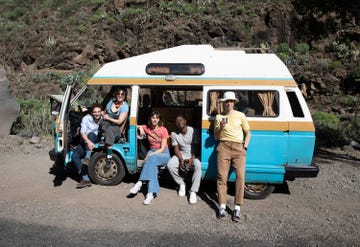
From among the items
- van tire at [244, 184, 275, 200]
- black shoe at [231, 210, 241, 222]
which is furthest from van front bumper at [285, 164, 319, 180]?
black shoe at [231, 210, 241, 222]

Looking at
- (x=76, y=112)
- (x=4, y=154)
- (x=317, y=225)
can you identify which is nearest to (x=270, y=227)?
(x=317, y=225)

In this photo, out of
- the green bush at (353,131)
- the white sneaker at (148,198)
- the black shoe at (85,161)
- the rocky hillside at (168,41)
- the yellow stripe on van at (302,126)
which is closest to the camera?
the yellow stripe on van at (302,126)

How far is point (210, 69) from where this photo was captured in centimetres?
673

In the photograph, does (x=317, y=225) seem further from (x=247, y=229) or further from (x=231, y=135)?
(x=231, y=135)

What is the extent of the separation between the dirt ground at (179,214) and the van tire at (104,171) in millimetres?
149

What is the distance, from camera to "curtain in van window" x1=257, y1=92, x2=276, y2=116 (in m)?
6.57

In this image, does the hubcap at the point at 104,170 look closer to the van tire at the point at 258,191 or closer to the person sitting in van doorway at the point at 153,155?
the person sitting in van doorway at the point at 153,155

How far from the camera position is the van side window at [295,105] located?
6551mm

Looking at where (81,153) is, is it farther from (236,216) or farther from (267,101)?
(267,101)

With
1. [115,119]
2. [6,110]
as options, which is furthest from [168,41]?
[115,119]

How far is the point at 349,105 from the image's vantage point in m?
19.7

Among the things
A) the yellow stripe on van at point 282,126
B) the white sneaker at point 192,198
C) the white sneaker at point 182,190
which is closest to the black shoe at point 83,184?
the white sneaker at point 182,190

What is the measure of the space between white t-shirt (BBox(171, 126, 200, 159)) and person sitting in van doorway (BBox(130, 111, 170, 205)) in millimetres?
184

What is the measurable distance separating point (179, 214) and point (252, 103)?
2179mm
